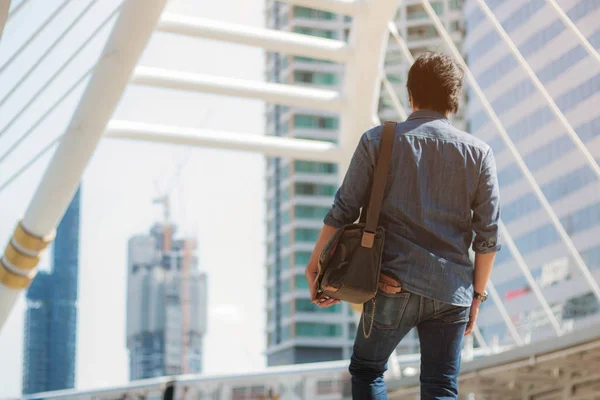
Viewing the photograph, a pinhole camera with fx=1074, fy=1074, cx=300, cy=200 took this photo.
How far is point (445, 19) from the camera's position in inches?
2975

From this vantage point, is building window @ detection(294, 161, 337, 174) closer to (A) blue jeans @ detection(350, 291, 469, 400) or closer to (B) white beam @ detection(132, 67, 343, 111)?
(B) white beam @ detection(132, 67, 343, 111)

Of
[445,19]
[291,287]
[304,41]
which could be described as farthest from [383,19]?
[291,287]

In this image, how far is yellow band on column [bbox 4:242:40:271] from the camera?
25.9 ft

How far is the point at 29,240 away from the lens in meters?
7.82

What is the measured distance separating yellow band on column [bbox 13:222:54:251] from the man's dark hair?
5.28 metres

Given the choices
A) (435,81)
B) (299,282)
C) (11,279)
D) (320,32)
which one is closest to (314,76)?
(320,32)

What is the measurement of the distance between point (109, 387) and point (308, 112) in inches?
2869

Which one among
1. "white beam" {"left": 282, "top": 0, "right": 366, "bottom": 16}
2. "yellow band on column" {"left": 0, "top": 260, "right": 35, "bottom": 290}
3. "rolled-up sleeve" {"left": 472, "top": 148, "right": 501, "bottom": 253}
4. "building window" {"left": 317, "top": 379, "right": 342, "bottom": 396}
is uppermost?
"white beam" {"left": 282, "top": 0, "right": 366, "bottom": 16}

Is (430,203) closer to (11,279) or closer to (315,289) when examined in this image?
(315,289)

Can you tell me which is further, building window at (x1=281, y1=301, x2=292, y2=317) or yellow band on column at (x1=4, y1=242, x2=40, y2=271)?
building window at (x1=281, y1=301, x2=292, y2=317)

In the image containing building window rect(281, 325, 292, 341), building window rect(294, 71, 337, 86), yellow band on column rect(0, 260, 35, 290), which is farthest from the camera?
building window rect(294, 71, 337, 86)

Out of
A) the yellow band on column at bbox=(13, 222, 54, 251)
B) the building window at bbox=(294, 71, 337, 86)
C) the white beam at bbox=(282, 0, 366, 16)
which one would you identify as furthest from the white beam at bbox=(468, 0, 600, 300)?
the building window at bbox=(294, 71, 337, 86)

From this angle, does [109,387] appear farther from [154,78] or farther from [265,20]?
[265,20]

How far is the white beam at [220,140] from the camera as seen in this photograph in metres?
8.27
